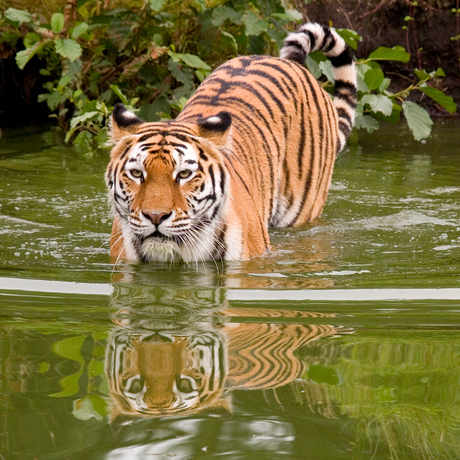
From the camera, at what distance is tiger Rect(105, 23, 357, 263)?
134 inches

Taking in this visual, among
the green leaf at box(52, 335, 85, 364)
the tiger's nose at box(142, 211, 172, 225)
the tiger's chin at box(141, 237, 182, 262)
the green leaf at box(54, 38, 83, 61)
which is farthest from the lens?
the green leaf at box(54, 38, 83, 61)

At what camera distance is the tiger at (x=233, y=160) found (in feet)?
11.2

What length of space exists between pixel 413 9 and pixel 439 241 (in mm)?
6179

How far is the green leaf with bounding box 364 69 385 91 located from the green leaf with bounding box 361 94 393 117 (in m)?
0.11

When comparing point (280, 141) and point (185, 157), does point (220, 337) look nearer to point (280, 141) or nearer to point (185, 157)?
point (185, 157)

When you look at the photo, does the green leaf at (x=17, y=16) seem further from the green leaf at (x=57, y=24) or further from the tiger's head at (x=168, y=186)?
the tiger's head at (x=168, y=186)

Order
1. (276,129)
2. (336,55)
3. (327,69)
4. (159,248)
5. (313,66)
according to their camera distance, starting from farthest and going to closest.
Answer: (313,66)
(327,69)
(336,55)
(276,129)
(159,248)

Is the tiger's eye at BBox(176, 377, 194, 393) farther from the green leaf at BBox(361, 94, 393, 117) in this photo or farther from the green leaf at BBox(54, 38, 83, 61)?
the green leaf at BBox(361, 94, 393, 117)

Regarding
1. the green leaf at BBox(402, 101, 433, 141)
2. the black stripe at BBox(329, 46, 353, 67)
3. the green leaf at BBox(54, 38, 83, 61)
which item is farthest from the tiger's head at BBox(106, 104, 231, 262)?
the green leaf at BBox(402, 101, 433, 141)

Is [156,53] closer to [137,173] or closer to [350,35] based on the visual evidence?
[350,35]

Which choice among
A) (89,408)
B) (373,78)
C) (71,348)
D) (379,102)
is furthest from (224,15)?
(89,408)

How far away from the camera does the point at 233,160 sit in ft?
13.1

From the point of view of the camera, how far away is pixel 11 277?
10.4ft

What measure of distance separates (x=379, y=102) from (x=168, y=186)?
3.39 meters
